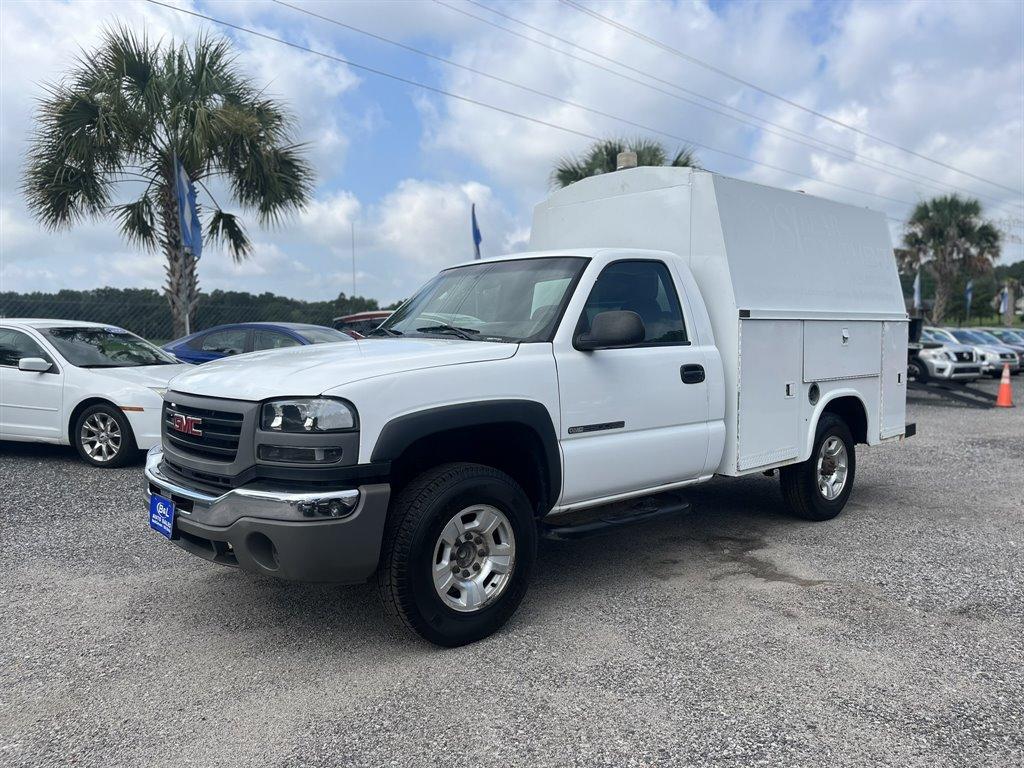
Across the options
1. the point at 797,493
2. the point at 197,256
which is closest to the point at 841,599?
the point at 797,493

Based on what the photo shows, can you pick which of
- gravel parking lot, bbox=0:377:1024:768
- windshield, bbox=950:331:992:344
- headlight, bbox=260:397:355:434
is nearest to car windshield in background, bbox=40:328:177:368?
gravel parking lot, bbox=0:377:1024:768

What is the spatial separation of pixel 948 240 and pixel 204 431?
125 ft

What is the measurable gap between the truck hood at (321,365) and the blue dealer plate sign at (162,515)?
55 centimetres

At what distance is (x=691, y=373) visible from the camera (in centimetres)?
479

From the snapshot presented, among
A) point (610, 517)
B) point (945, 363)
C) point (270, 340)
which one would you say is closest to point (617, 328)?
point (610, 517)

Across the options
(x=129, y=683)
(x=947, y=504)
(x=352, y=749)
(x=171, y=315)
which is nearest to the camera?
(x=352, y=749)

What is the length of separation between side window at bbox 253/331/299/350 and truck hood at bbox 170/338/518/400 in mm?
6373

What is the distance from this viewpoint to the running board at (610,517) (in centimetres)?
425

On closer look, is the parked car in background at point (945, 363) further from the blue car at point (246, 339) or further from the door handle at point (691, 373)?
the door handle at point (691, 373)

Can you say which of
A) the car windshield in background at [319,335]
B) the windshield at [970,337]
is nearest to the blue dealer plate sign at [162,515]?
the car windshield in background at [319,335]

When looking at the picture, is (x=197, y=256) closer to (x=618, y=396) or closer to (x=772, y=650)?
(x=618, y=396)

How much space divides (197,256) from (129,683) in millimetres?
11140

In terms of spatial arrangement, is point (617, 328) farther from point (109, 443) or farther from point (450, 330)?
point (109, 443)

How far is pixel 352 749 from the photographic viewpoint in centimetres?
295
